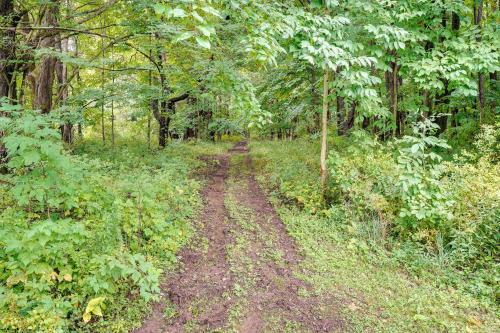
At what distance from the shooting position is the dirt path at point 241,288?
373 cm

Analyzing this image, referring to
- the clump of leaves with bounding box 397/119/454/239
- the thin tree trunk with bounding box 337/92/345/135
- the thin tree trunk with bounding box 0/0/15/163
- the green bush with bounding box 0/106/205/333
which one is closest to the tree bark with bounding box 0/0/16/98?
the thin tree trunk with bounding box 0/0/15/163

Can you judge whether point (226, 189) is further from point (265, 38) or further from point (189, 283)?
point (265, 38)

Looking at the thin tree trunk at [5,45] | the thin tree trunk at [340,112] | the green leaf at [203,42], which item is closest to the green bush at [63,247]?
the green leaf at [203,42]

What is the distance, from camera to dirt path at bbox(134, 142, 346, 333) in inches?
147

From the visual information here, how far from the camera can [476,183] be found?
5.23 meters


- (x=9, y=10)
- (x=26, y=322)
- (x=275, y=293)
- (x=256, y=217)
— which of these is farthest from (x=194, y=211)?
(x=9, y=10)

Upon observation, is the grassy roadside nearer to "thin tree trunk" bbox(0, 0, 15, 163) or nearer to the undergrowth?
the undergrowth

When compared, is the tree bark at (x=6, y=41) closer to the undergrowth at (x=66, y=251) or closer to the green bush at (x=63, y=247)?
the green bush at (x=63, y=247)

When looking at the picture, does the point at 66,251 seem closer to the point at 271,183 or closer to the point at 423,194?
the point at 423,194

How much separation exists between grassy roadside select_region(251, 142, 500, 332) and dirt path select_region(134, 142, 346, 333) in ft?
0.97

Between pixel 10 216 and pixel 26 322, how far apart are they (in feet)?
6.44

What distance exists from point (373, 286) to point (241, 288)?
6.63ft

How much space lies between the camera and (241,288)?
4.37 meters

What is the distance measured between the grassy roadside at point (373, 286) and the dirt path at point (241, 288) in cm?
29
